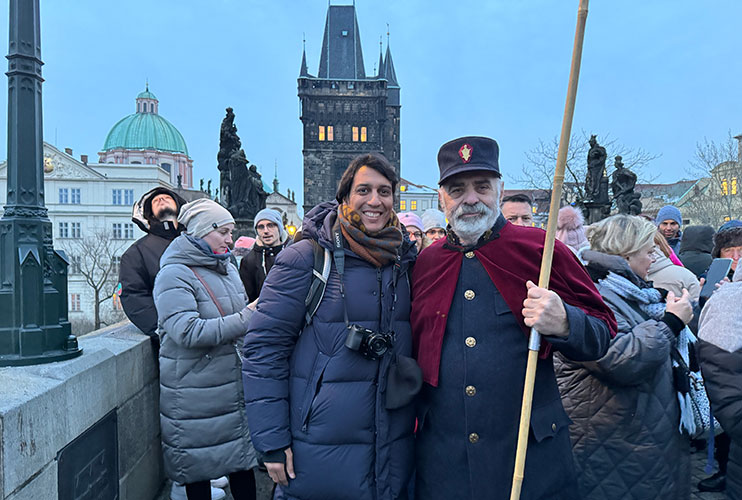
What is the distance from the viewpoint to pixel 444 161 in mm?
2180

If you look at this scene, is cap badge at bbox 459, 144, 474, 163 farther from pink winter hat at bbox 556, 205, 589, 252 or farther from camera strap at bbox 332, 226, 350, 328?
pink winter hat at bbox 556, 205, 589, 252

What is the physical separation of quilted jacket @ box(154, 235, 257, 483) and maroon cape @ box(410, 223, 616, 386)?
49.4 inches

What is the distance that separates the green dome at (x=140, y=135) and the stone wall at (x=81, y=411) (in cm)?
8019

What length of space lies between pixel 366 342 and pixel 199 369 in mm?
1416

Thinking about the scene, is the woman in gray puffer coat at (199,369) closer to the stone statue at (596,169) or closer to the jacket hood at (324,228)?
the jacket hood at (324,228)

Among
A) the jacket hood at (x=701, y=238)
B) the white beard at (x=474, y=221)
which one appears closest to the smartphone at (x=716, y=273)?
the jacket hood at (x=701, y=238)

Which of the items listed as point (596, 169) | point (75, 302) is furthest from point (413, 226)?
point (75, 302)

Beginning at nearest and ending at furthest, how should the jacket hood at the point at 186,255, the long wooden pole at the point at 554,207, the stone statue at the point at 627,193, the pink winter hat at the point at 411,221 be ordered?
the long wooden pole at the point at 554,207 → the jacket hood at the point at 186,255 → the pink winter hat at the point at 411,221 → the stone statue at the point at 627,193

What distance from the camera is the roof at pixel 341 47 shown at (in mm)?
69125

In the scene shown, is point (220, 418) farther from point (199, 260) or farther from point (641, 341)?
point (641, 341)

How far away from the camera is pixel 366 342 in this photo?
6.69 feet

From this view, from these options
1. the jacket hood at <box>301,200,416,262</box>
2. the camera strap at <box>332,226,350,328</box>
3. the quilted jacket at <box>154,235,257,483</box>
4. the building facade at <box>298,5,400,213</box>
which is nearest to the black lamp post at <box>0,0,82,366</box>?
the quilted jacket at <box>154,235,257,483</box>

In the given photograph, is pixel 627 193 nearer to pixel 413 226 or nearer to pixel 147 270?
pixel 413 226

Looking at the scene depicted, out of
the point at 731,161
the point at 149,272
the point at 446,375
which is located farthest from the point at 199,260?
the point at 731,161
